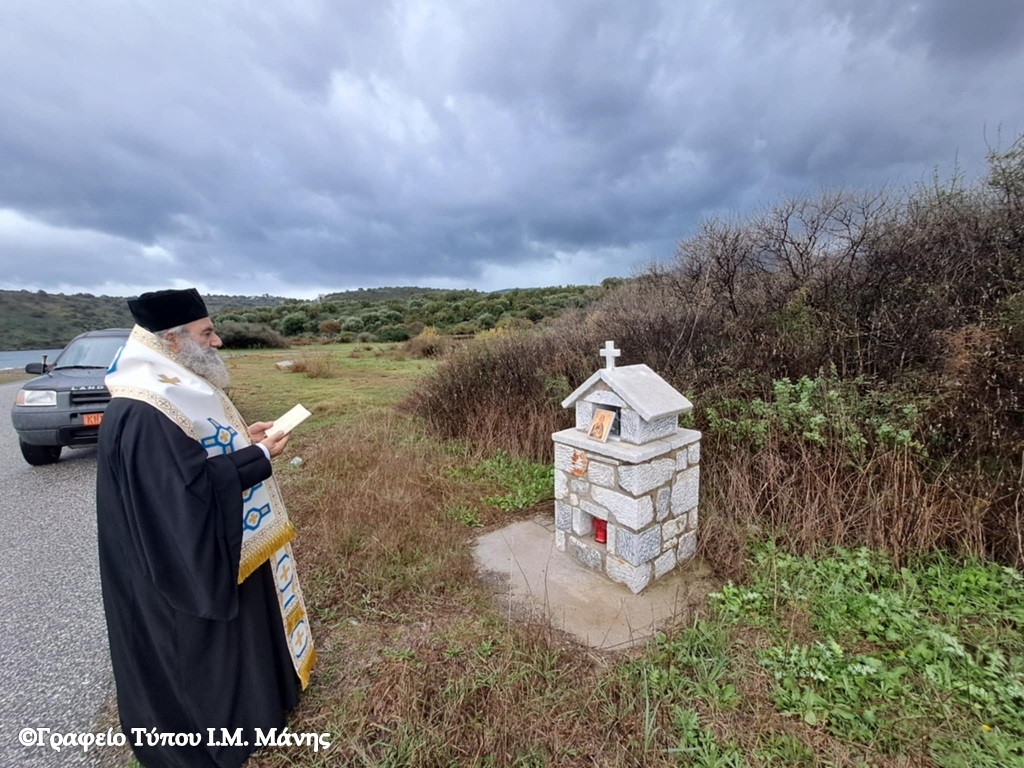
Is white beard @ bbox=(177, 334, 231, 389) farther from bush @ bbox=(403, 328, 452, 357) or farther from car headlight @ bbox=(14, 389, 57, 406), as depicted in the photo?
bush @ bbox=(403, 328, 452, 357)

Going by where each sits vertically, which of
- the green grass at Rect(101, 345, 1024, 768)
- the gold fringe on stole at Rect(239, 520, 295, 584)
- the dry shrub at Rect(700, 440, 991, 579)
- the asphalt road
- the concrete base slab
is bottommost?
the asphalt road

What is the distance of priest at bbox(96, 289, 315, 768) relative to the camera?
1.51 meters

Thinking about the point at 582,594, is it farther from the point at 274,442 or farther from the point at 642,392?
the point at 274,442

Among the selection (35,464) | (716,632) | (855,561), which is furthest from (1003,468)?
(35,464)

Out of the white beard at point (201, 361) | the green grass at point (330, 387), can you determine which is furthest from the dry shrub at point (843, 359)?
the white beard at point (201, 361)

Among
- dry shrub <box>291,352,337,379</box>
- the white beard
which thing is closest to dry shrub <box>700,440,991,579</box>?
the white beard

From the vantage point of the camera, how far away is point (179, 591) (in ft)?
5.04

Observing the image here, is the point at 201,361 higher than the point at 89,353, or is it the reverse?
the point at 201,361

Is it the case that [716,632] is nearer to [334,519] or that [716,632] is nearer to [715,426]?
[715,426]

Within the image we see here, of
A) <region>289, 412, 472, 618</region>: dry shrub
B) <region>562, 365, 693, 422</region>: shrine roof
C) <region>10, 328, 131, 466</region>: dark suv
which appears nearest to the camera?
<region>562, 365, 693, 422</region>: shrine roof

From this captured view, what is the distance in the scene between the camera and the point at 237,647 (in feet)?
5.78

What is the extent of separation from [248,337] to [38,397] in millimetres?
17467

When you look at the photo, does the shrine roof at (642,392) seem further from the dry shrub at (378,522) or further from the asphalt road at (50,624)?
the asphalt road at (50,624)

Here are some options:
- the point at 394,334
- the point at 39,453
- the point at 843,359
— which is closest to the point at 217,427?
the point at 843,359
